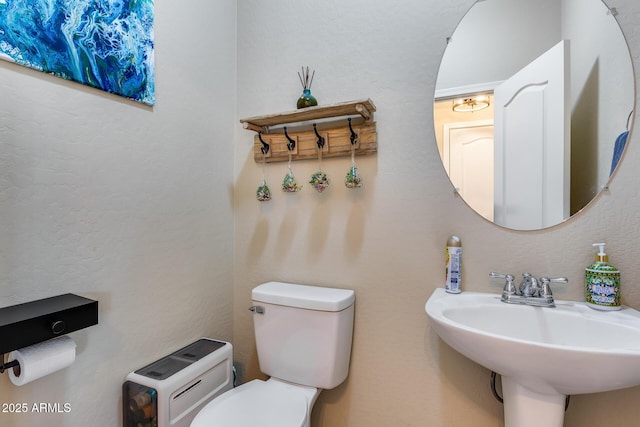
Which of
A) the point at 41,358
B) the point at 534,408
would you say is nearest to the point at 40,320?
the point at 41,358

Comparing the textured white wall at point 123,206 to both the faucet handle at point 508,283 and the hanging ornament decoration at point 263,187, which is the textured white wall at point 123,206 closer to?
the hanging ornament decoration at point 263,187

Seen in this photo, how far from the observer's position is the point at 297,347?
47.8 inches

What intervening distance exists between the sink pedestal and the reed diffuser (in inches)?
47.1

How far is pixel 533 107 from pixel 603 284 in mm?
612

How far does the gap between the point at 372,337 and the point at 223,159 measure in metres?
1.05

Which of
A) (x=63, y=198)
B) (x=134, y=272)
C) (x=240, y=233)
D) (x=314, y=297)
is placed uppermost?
(x=63, y=198)

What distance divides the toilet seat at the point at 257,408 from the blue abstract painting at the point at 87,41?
109 cm

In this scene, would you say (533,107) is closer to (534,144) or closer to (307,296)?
(534,144)

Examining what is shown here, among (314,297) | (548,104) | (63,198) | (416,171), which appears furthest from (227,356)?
(548,104)

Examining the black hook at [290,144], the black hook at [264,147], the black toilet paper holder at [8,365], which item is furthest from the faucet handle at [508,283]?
Result: the black toilet paper holder at [8,365]

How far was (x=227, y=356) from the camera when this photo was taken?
1.28 meters

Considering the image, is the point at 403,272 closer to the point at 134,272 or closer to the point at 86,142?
the point at 134,272

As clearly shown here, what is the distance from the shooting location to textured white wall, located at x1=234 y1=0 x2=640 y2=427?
1.01m

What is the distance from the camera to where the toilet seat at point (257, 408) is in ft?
3.16
